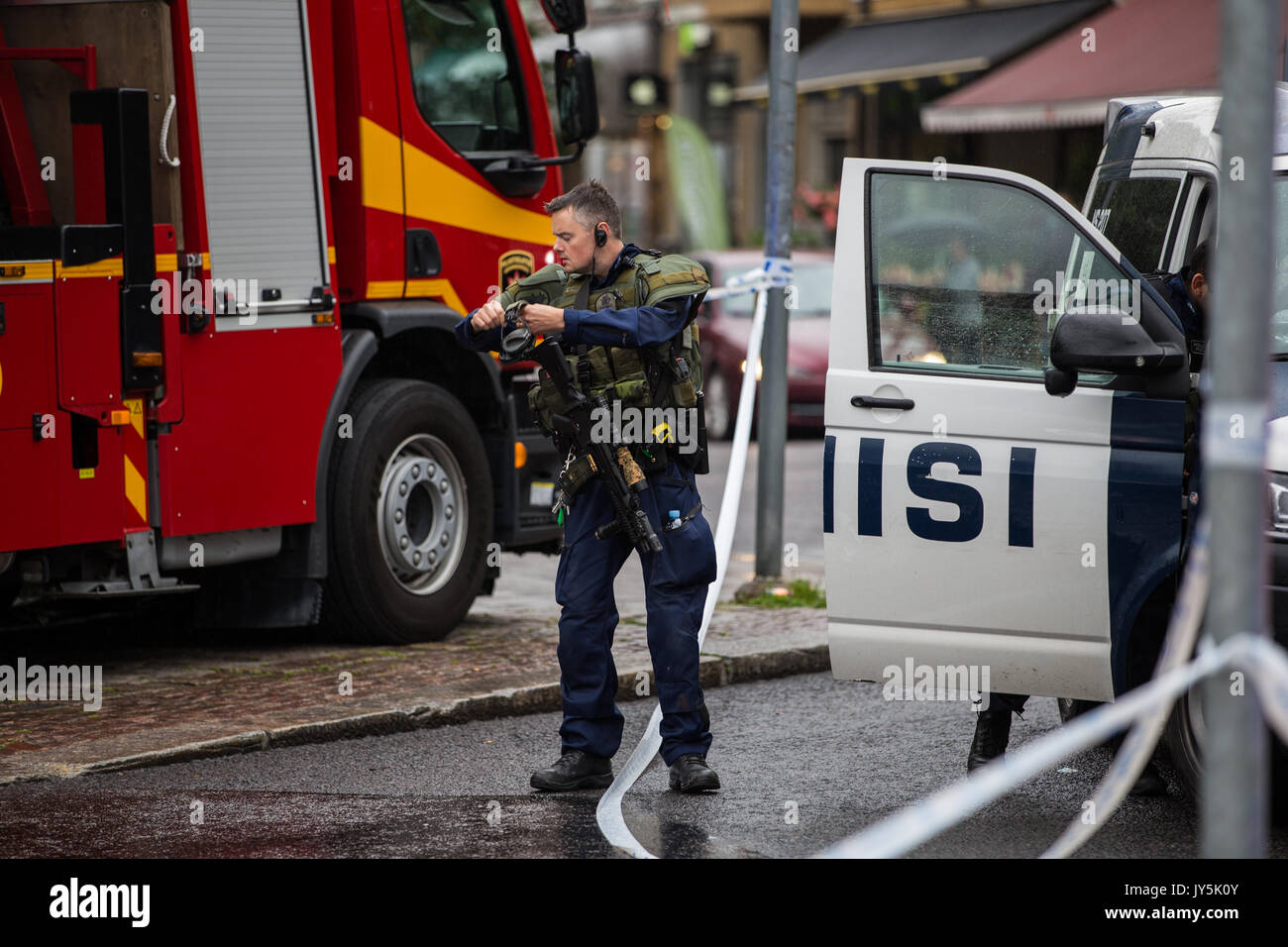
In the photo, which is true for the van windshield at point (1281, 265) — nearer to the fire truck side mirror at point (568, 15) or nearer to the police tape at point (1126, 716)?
the police tape at point (1126, 716)

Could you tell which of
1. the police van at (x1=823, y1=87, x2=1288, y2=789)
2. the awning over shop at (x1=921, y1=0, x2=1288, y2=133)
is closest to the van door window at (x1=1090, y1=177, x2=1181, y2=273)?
the police van at (x1=823, y1=87, x2=1288, y2=789)

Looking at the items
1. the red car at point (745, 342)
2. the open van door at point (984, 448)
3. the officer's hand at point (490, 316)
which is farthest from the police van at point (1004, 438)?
the red car at point (745, 342)

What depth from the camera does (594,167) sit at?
32312mm

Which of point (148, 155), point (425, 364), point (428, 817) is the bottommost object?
point (428, 817)

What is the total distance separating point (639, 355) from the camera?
17.9ft

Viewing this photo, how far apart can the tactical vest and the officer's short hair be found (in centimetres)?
14

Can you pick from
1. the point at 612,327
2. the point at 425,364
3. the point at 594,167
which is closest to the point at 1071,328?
the point at 612,327

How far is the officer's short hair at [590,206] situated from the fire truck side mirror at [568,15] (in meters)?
2.50

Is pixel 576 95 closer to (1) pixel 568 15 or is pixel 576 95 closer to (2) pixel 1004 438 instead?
(1) pixel 568 15

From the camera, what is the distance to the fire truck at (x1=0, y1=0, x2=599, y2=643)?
6.38m

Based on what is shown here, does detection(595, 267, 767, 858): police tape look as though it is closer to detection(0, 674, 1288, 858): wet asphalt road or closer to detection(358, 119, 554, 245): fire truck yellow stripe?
detection(0, 674, 1288, 858): wet asphalt road

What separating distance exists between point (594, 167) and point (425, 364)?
2467 centimetres

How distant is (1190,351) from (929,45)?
62.6 ft
